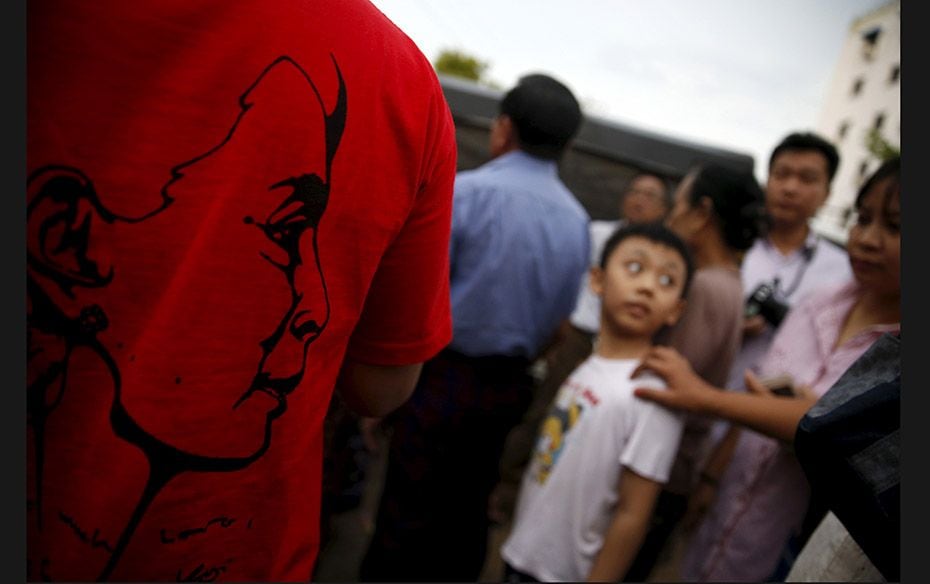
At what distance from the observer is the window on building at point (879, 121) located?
22047mm

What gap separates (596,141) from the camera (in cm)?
466

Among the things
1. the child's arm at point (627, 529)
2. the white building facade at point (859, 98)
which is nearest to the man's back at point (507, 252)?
the child's arm at point (627, 529)

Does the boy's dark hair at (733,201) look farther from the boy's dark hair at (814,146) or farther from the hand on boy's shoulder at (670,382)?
the hand on boy's shoulder at (670,382)

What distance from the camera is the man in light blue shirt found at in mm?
2020

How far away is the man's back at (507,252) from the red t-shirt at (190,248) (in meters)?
1.29

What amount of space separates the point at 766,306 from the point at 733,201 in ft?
2.03

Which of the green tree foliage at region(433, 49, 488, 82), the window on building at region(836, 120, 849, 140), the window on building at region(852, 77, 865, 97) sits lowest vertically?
the green tree foliage at region(433, 49, 488, 82)

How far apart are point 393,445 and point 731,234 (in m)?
1.65

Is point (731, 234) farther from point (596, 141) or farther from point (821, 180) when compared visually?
point (596, 141)

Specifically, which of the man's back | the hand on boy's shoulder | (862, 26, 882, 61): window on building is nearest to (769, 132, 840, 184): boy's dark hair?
the man's back

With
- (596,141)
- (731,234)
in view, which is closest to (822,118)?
(596,141)

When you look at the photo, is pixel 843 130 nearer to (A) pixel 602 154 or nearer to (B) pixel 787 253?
(A) pixel 602 154

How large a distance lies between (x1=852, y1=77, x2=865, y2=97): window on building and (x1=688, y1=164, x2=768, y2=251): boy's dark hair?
29.3 metres

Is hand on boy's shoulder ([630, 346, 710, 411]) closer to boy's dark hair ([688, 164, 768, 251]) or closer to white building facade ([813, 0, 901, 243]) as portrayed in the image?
boy's dark hair ([688, 164, 768, 251])
